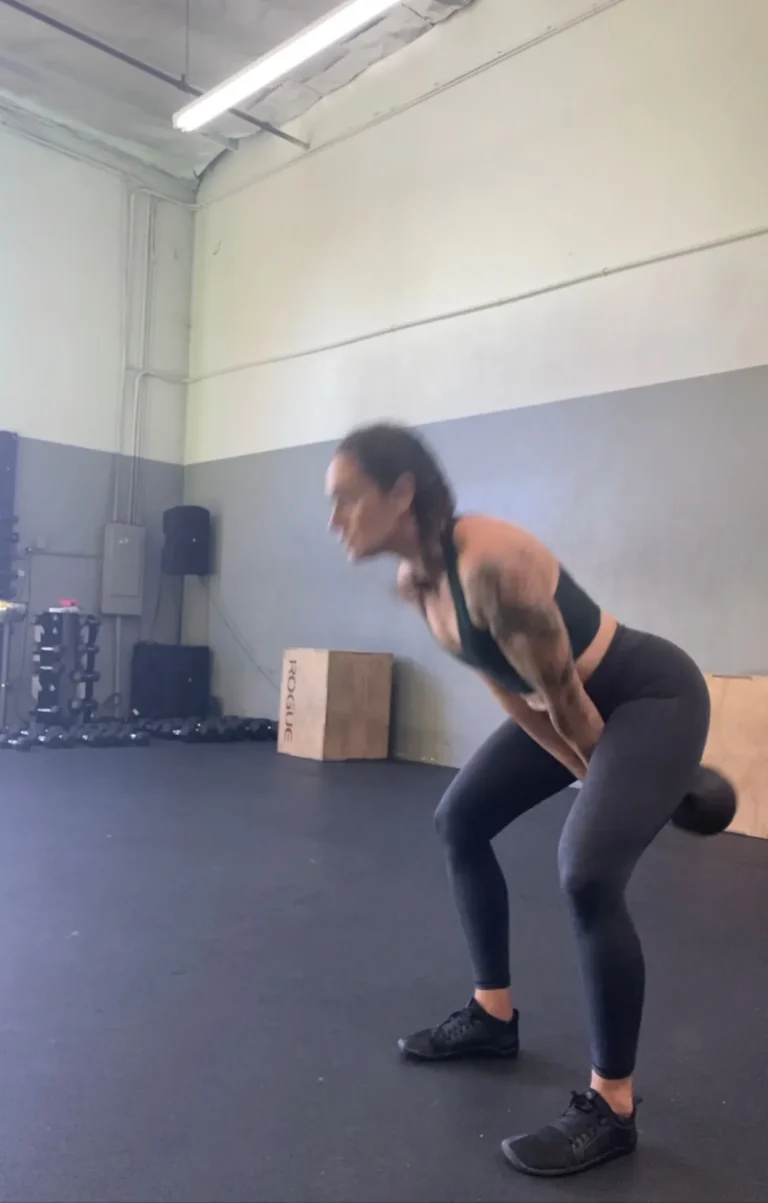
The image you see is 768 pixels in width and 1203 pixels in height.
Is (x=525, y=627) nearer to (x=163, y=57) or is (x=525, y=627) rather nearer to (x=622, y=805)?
(x=622, y=805)

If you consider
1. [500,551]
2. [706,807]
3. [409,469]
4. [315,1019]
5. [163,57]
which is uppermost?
[163,57]

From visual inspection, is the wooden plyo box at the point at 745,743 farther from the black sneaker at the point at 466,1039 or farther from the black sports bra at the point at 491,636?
the black sports bra at the point at 491,636

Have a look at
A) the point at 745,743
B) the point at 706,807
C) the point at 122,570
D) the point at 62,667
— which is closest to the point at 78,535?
the point at 122,570

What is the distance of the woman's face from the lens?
52.7 inches

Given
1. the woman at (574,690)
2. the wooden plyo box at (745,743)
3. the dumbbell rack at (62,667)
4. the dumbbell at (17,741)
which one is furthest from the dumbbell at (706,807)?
the dumbbell rack at (62,667)

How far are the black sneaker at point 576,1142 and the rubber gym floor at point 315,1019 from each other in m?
0.02

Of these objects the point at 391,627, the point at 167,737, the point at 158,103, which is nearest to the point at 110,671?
the point at 167,737

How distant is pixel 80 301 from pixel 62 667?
8.72ft

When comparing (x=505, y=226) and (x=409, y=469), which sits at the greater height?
(x=505, y=226)

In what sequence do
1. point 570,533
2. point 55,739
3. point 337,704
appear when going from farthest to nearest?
point 55,739
point 337,704
point 570,533

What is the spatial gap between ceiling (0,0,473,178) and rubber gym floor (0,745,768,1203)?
15.0 ft

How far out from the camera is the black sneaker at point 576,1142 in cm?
129

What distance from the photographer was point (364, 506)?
1342mm

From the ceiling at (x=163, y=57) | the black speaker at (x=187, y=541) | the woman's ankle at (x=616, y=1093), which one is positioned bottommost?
the woman's ankle at (x=616, y=1093)
